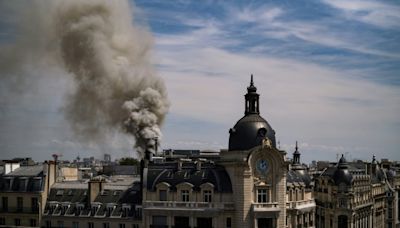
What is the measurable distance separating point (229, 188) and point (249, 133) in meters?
6.95

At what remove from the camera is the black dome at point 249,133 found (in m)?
73.8

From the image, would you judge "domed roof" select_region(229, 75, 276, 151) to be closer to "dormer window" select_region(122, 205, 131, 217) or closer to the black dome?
the black dome

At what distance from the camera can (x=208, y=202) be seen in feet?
237

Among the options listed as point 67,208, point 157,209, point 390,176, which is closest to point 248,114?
point 157,209

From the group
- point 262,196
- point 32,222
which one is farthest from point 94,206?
point 262,196

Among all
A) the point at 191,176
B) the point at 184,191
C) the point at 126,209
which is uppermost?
the point at 191,176

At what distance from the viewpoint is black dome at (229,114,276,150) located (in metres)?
73.8

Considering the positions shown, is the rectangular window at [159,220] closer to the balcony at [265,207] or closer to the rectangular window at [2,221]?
the balcony at [265,207]

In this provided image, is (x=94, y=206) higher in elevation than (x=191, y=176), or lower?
lower

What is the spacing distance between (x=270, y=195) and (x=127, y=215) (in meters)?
16.9

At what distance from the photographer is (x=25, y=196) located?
77.3m

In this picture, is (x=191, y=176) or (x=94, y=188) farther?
(x=94, y=188)

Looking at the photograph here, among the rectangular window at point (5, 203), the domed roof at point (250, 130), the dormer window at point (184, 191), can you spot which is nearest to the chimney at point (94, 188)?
the dormer window at point (184, 191)

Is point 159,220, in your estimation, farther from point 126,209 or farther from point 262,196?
point 262,196
